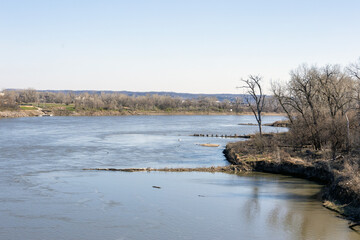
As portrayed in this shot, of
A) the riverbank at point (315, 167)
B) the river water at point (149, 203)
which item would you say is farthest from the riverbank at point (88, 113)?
the riverbank at point (315, 167)

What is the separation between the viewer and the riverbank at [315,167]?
63.8ft

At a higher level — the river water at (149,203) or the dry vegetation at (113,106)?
the dry vegetation at (113,106)

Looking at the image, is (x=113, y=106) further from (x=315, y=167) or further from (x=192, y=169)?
(x=315, y=167)

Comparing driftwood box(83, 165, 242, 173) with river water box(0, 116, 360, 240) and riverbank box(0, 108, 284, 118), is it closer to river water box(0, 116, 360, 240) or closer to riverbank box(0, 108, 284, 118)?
river water box(0, 116, 360, 240)

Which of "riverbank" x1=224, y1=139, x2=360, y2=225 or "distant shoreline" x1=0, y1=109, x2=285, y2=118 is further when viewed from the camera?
"distant shoreline" x1=0, y1=109, x2=285, y2=118

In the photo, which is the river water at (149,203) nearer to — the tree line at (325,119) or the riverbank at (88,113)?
the tree line at (325,119)

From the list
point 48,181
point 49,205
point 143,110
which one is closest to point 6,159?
point 48,181

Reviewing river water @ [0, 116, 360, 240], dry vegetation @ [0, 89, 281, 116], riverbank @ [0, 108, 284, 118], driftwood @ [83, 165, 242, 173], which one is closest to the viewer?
river water @ [0, 116, 360, 240]

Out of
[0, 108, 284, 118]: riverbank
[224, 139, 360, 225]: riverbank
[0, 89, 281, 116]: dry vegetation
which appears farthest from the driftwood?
[0, 89, 281, 116]: dry vegetation

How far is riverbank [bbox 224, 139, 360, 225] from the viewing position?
63.8 feet

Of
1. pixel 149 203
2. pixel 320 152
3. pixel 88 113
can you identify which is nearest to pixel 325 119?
pixel 320 152

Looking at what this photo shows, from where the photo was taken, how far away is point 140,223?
17.7 m

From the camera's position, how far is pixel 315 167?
90.0 feet

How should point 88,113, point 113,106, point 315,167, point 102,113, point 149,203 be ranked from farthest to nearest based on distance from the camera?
1. point 113,106
2. point 102,113
3. point 88,113
4. point 315,167
5. point 149,203
